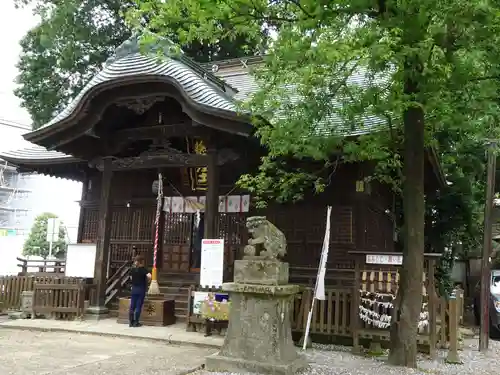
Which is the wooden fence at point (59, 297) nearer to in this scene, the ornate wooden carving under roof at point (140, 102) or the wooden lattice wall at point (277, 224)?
the wooden lattice wall at point (277, 224)

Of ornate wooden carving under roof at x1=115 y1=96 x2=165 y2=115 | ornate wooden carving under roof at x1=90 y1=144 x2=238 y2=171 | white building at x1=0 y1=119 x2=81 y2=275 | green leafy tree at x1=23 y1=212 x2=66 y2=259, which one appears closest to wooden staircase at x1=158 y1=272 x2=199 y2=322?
ornate wooden carving under roof at x1=90 y1=144 x2=238 y2=171

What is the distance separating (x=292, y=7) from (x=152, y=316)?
7.23m

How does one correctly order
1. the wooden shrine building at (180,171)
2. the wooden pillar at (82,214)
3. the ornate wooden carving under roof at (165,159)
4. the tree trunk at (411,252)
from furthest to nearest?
the wooden pillar at (82,214), the ornate wooden carving under roof at (165,159), the wooden shrine building at (180,171), the tree trunk at (411,252)

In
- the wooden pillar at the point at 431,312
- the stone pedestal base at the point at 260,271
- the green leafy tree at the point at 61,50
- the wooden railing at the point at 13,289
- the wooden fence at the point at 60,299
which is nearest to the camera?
the stone pedestal base at the point at 260,271

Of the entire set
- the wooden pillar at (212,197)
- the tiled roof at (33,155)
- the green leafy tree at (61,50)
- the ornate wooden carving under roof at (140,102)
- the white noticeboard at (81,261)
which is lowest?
the white noticeboard at (81,261)

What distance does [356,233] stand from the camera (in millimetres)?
11055

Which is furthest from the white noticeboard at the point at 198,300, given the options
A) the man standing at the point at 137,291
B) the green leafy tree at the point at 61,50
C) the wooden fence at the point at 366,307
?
the green leafy tree at the point at 61,50

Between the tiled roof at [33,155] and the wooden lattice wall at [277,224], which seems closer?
the wooden lattice wall at [277,224]

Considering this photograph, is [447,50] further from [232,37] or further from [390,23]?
[232,37]

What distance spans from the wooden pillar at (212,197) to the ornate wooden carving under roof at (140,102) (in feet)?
5.62

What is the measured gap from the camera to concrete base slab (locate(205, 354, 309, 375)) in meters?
6.53

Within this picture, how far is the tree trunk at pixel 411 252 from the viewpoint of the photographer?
7254mm

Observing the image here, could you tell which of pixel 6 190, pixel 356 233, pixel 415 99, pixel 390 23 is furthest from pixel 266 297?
pixel 6 190

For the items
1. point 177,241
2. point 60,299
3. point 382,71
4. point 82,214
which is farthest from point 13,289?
point 382,71
